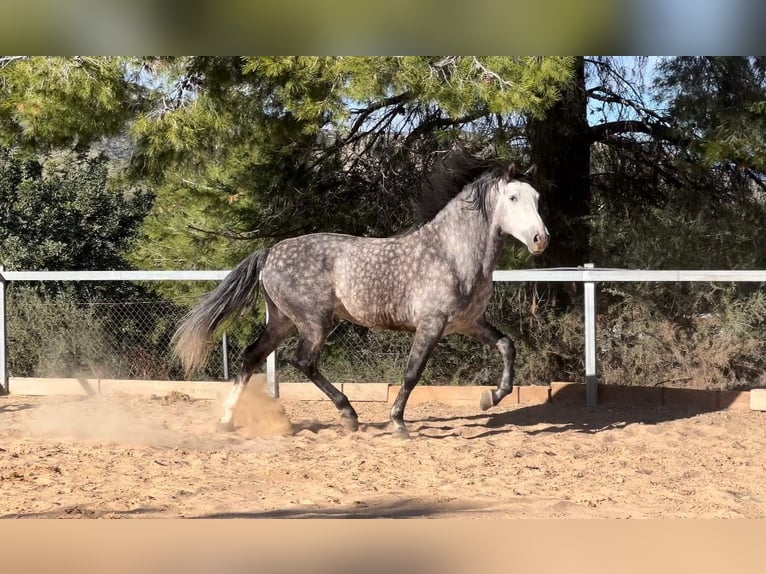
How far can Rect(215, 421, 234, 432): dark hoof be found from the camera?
6.89 metres

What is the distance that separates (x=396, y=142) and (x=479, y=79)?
281cm

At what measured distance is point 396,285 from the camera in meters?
6.71

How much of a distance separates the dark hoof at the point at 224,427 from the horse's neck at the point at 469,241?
7.33 ft

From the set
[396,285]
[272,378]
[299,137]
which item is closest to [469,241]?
[396,285]

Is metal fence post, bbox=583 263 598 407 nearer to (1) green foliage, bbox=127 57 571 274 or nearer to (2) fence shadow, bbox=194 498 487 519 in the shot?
(1) green foliage, bbox=127 57 571 274

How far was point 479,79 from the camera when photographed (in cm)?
805

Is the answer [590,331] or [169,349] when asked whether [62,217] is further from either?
[590,331]

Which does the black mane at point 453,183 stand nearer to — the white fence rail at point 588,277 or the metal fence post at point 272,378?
the white fence rail at point 588,277

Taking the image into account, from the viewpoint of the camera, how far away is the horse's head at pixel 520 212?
614 cm

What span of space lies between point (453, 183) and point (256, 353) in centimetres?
216

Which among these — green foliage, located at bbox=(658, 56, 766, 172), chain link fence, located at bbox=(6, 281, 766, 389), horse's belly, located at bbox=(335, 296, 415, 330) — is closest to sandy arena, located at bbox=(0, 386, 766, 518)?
horse's belly, located at bbox=(335, 296, 415, 330)

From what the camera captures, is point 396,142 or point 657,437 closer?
point 657,437
